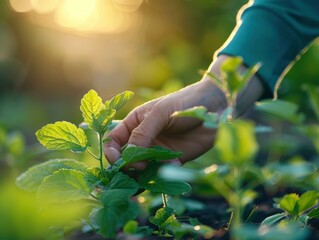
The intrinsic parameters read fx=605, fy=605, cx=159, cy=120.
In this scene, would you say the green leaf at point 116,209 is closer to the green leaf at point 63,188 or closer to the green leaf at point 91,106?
the green leaf at point 63,188

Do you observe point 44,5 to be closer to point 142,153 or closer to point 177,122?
point 177,122

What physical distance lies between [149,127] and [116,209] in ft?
1.38

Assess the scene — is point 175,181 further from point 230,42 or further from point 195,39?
point 195,39

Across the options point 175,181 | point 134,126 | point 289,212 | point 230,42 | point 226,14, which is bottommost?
point 289,212

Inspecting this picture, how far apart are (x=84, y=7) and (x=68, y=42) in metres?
1.28

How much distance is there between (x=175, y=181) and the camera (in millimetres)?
1484

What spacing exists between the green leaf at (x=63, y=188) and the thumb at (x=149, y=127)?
12.1 inches

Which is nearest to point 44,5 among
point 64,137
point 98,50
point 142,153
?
point 98,50

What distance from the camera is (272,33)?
6.85ft

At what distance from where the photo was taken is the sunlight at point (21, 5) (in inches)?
Result: 480

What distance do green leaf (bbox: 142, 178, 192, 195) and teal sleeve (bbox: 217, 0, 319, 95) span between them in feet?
2.18

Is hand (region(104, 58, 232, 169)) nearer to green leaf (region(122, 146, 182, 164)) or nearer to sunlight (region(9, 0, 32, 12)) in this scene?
green leaf (region(122, 146, 182, 164))

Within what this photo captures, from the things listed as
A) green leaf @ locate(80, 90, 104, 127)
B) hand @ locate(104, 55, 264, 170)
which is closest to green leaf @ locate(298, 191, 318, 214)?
hand @ locate(104, 55, 264, 170)

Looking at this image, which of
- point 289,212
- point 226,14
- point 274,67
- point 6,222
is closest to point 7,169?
point 274,67
